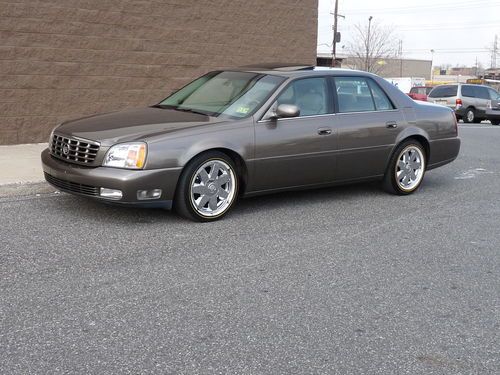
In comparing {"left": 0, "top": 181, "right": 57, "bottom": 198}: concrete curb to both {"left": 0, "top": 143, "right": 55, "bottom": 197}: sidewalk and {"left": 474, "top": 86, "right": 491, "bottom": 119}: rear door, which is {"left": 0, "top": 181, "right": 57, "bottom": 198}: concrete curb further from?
{"left": 474, "top": 86, "right": 491, "bottom": 119}: rear door

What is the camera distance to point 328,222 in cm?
629

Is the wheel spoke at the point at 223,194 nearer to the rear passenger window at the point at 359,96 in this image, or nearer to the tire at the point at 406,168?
the rear passenger window at the point at 359,96

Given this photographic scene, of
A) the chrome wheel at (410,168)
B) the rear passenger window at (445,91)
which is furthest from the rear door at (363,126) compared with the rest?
the rear passenger window at (445,91)

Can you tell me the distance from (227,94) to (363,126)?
1628 millimetres

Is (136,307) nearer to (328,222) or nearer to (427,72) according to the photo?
(328,222)

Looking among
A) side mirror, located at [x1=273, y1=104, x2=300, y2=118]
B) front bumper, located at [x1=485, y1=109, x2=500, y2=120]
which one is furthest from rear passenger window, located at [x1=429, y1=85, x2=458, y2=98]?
side mirror, located at [x1=273, y1=104, x2=300, y2=118]

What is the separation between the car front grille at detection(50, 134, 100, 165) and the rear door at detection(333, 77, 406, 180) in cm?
271

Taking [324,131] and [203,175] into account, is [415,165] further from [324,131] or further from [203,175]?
[203,175]

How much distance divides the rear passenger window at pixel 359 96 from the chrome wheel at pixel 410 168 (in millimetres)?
630

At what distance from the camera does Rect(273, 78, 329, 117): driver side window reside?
6.68 metres

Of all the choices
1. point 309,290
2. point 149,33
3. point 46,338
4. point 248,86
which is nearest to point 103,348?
point 46,338

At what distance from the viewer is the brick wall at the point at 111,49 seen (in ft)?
33.4

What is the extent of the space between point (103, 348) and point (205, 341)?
1.84ft

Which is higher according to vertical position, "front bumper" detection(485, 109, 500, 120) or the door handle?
the door handle
